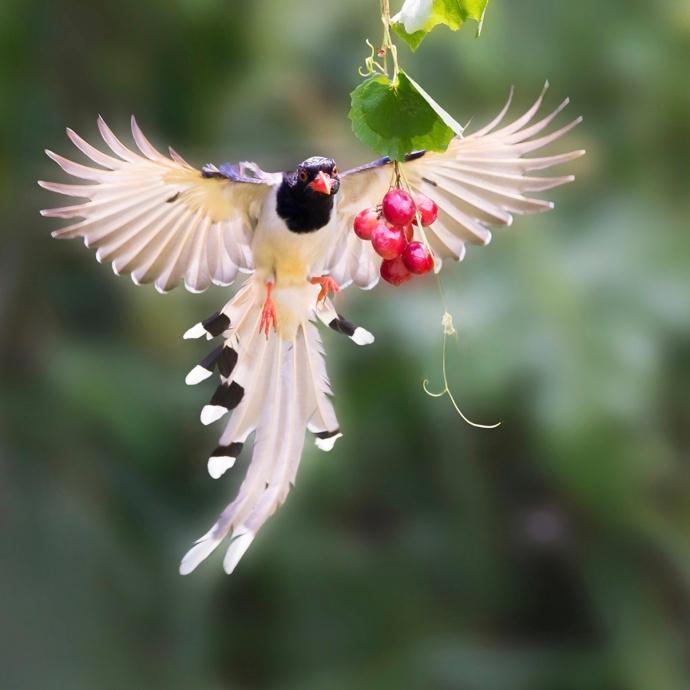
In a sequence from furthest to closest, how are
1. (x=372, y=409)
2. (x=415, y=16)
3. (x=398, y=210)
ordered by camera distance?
(x=372, y=409) → (x=398, y=210) → (x=415, y=16)

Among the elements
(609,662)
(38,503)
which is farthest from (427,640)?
(38,503)

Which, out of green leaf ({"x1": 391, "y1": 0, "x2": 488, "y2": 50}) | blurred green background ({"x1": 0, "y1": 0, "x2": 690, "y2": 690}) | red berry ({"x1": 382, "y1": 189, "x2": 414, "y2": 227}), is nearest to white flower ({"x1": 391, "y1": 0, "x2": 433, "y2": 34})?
green leaf ({"x1": 391, "y1": 0, "x2": 488, "y2": 50})

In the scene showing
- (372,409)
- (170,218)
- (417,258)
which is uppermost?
(372,409)

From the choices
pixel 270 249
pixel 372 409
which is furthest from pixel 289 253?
pixel 372 409

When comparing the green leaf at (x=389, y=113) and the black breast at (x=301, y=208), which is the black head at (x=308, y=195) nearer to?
the black breast at (x=301, y=208)

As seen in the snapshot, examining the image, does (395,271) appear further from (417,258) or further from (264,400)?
(264,400)
